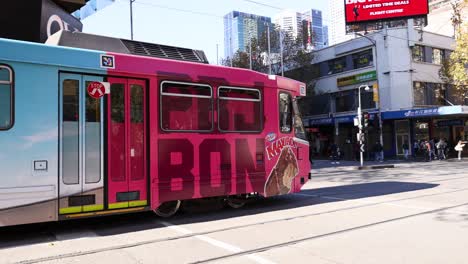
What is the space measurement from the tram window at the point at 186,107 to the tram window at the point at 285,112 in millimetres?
2161

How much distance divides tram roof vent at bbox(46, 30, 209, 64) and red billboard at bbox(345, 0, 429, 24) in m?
32.0

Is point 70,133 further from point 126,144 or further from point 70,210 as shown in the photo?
point 70,210

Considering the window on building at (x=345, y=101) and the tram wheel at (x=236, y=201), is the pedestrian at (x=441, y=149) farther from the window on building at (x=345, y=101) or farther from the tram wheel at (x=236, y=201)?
the tram wheel at (x=236, y=201)

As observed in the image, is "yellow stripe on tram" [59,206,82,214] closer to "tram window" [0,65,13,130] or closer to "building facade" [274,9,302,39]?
"tram window" [0,65,13,130]

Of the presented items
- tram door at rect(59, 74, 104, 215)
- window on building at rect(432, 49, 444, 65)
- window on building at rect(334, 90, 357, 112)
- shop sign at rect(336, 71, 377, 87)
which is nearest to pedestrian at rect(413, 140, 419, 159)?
window on building at rect(334, 90, 357, 112)

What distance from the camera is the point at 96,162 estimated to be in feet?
24.6


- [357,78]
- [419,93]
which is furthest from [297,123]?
[419,93]

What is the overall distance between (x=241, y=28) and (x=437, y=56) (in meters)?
19.2

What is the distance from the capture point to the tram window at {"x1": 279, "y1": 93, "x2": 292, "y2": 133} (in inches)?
408

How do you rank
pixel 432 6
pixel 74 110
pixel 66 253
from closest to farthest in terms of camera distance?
pixel 66 253, pixel 74 110, pixel 432 6

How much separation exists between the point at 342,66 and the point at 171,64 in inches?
1373

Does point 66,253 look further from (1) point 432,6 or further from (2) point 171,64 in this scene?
(1) point 432,6

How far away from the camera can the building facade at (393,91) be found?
35812 mm

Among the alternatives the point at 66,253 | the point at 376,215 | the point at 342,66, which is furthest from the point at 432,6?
the point at 66,253
